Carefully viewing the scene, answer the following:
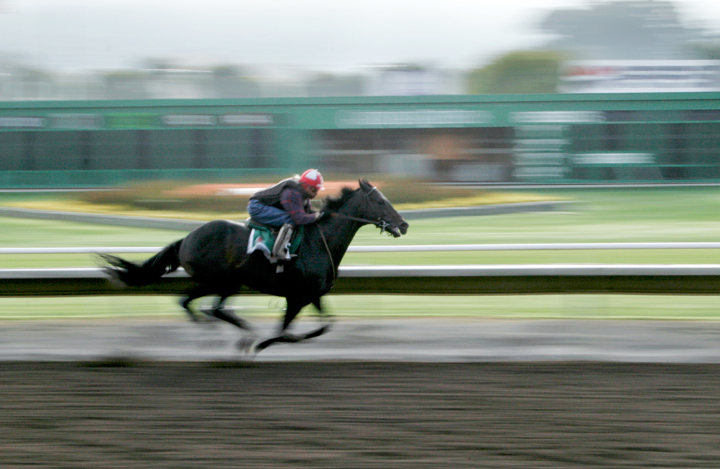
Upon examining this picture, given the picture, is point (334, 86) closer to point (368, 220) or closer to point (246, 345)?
point (368, 220)

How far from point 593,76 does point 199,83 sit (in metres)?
11.4

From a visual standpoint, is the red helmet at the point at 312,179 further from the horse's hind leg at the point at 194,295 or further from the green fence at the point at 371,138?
the green fence at the point at 371,138

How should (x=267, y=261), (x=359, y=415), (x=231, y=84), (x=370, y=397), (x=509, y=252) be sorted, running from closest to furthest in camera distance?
(x=359, y=415) < (x=370, y=397) < (x=267, y=261) < (x=509, y=252) < (x=231, y=84)

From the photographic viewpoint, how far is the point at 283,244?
17.9 ft

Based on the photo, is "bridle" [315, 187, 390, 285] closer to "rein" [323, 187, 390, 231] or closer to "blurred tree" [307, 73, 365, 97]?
"rein" [323, 187, 390, 231]

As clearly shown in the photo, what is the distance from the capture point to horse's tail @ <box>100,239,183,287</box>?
18.9 feet

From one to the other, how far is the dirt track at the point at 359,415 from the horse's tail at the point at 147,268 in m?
0.71

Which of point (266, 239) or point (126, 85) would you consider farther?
point (126, 85)

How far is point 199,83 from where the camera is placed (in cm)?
2112

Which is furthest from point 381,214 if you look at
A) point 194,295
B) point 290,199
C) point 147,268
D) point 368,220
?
point 147,268

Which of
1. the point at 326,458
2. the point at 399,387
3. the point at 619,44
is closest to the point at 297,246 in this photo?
the point at 399,387

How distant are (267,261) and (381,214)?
0.93m

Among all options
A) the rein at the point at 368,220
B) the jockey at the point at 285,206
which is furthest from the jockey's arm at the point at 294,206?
the rein at the point at 368,220

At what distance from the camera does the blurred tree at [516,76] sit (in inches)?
843
